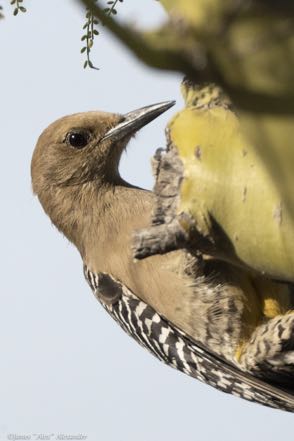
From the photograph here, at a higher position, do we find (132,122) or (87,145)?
(132,122)

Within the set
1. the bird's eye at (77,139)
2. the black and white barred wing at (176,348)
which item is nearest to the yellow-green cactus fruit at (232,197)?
the black and white barred wing at (176,348)

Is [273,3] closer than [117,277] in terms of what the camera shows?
Yes

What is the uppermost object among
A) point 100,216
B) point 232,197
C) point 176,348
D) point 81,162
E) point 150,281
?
point 81,162

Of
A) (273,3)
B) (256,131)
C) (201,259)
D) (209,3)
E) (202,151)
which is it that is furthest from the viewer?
(201,259)

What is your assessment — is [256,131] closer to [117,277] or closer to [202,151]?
[202,151]

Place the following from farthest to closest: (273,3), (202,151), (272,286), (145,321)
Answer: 1. (145,321)
2. (272,286)
3. (202,151)
4. (273,3)

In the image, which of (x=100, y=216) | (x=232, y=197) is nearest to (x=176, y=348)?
(x=100, y=216)

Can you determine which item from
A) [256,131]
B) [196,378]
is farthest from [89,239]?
[256,131]

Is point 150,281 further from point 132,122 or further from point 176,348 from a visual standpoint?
point 132,122
